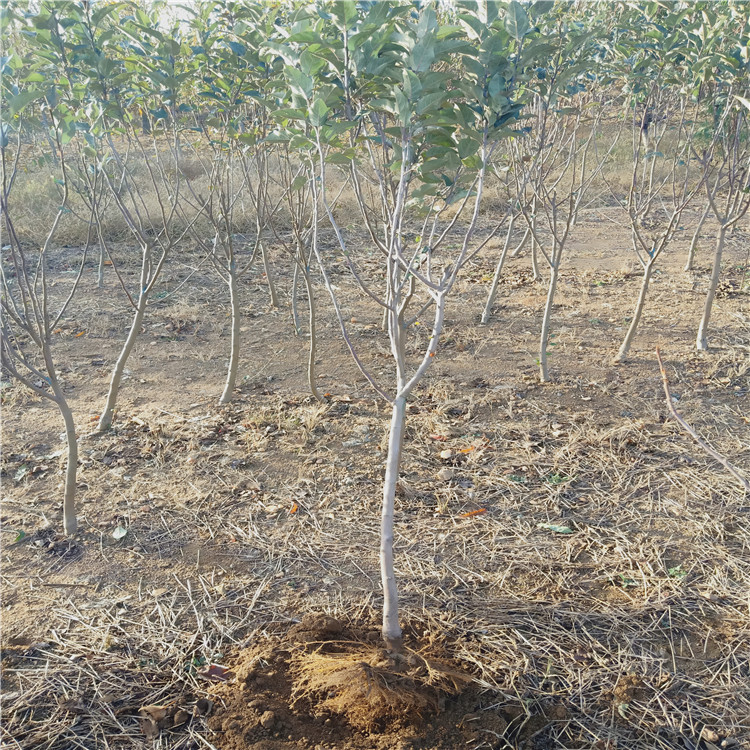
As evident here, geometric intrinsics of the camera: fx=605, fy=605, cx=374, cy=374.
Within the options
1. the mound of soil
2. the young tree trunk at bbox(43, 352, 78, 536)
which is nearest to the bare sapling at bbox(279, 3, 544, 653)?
the mound of soil

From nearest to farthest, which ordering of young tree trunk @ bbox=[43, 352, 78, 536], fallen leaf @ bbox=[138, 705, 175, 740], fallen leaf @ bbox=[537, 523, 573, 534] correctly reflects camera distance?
fallen leaf @ bbox=[138, 705, 175, 740] → young tree trunk @ bbox=[43, 352, 78, 536] → fallen leaf @ bbox=[537, 523, 573, 534]

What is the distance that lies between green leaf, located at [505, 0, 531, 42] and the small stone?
2.32 metres

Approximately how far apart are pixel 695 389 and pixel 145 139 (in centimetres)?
1441

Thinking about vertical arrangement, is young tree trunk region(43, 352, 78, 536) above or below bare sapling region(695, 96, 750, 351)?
below

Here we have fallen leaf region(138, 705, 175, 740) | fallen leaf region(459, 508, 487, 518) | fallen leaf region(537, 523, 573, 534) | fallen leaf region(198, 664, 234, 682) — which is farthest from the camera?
fallen leaf region(459, 508, 487, 518)

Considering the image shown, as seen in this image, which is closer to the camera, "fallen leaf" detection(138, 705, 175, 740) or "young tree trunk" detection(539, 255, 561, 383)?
"fallen leaf" detection(138, 705, 175, 740)

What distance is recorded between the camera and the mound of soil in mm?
1924

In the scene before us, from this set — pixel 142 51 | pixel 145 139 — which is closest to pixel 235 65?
pixel 142 51

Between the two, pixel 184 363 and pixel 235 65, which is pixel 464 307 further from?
pixel 235 65

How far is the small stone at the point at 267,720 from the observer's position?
6.41 ft

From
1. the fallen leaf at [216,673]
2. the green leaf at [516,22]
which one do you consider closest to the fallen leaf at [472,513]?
the fallen leaf at [216,673]

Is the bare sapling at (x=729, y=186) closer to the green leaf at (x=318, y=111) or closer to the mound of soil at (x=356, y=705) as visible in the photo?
the green leaf at (x=318, y=111)

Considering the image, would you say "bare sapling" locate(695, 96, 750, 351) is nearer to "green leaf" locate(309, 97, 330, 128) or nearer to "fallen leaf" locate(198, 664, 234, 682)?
"green leaf" locate(309, 97, 330, 128)

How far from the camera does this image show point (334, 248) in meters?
7.80
